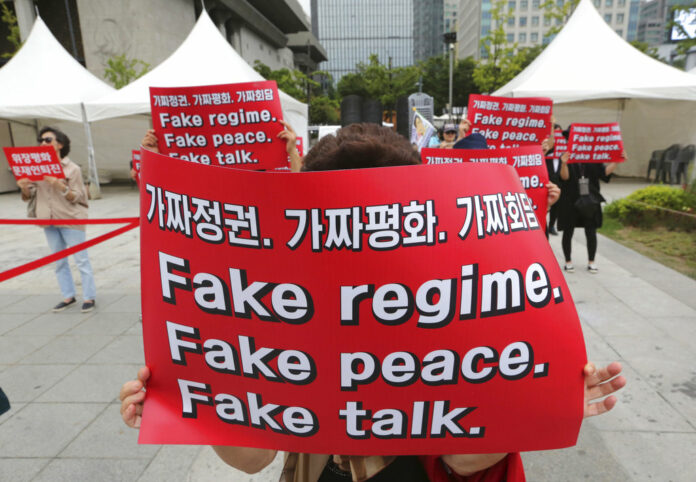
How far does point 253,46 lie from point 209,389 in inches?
1813

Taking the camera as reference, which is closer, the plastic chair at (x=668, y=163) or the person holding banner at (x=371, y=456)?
the person holding banner at (x=371, y=456)

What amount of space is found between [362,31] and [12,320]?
126454mm

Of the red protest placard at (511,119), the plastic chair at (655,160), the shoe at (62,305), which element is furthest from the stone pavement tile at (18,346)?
the plastic chair at (655,160)

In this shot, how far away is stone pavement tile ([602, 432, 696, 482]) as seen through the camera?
2.42 meters

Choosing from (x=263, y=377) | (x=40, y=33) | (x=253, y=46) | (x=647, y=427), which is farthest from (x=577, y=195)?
(x=253, y=46)

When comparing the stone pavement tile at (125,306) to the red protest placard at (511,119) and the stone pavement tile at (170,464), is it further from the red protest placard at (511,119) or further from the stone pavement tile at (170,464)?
the red protest placard at (511,119)

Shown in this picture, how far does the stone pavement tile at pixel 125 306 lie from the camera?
5.09 metres

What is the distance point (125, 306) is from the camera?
17.1 feet

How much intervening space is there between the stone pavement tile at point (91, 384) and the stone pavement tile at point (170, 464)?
84 cm

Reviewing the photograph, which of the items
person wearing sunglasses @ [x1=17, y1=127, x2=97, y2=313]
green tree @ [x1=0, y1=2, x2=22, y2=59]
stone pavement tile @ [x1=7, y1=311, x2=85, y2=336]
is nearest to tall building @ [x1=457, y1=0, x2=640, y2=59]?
green tree @ [x1=0, y1=2, x2=22, y2=59]

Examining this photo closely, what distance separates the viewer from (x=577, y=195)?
233 inches

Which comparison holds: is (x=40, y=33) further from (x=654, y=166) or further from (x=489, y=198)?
(x=654, y=166)

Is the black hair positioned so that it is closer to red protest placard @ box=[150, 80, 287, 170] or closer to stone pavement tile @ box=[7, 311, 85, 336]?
stone pavement tile @ box=[7, 311, 85, 336]

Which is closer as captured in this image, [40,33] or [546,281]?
[546,281]
